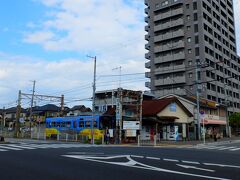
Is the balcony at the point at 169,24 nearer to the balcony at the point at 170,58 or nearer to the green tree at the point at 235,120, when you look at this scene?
the balcony at the point at 170,58

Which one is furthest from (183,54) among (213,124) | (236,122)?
(213,124)

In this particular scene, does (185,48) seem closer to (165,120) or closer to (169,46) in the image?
(169,46)

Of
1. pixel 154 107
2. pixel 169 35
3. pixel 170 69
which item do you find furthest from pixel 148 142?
pixel 169 35

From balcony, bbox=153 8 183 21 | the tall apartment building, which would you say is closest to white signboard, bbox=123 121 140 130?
the tall apartment building

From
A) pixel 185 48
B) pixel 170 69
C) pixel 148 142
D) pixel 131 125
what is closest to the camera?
pixel 131 125

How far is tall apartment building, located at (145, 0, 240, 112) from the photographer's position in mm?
70562

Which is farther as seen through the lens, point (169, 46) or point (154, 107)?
point (169, 46)

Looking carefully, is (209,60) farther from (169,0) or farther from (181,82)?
(169,0)

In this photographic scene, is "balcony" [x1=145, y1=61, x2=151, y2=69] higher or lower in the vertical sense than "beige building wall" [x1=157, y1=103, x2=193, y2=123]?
higher

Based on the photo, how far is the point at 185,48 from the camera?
7319cm

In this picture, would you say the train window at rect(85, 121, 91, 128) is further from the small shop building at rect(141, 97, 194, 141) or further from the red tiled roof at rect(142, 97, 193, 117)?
the red tiled roof at rect(142, 97, 193, 117)

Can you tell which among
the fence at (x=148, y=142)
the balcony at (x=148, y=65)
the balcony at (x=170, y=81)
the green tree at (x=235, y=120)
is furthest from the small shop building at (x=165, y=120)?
the balcony at (x=148, y=65)

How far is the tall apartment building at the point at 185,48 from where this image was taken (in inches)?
2778

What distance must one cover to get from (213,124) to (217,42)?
109 feet
